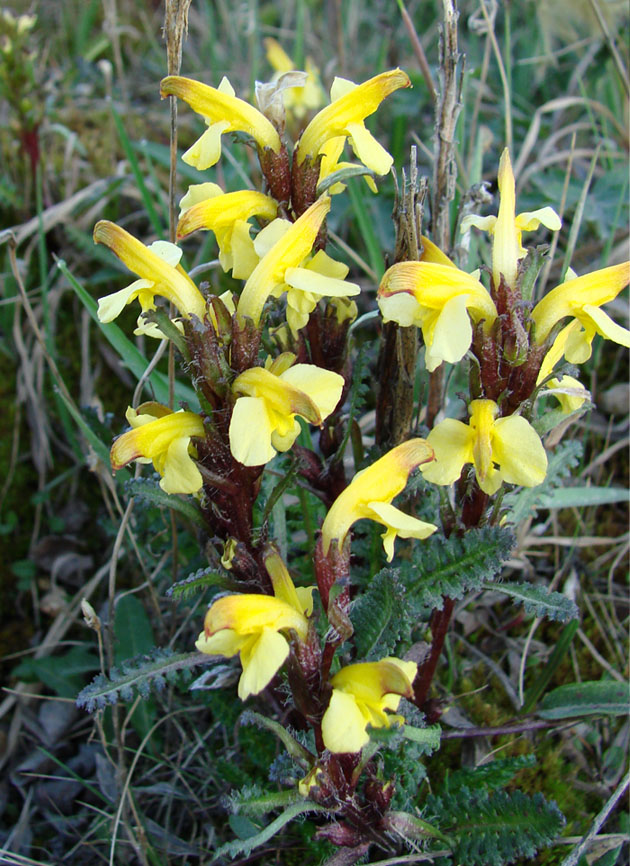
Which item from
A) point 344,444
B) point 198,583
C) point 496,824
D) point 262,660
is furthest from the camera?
point 344,444

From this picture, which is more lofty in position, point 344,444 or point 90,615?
point 344,444

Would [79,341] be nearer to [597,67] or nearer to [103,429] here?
[103,429]

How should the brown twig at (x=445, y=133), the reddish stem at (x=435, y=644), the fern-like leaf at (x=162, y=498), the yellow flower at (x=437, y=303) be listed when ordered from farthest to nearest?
1. the brown twig at (x=445, y=133)
2. the reddish stem at (x=435, y=644)
3. the fern-like leaf at (x=162, y=498)
4. the yellow flower at (x=437, y=303)

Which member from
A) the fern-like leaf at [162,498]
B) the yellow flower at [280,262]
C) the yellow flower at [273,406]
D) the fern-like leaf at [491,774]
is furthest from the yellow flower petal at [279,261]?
the fern-like leaf at [491,774]

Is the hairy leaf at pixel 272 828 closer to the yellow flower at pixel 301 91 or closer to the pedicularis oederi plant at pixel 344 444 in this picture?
the pedicularis oederi plant at pixel 344 444

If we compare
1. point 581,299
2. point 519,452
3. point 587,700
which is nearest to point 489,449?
point 519,452

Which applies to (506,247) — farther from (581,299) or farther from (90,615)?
(90,615)
